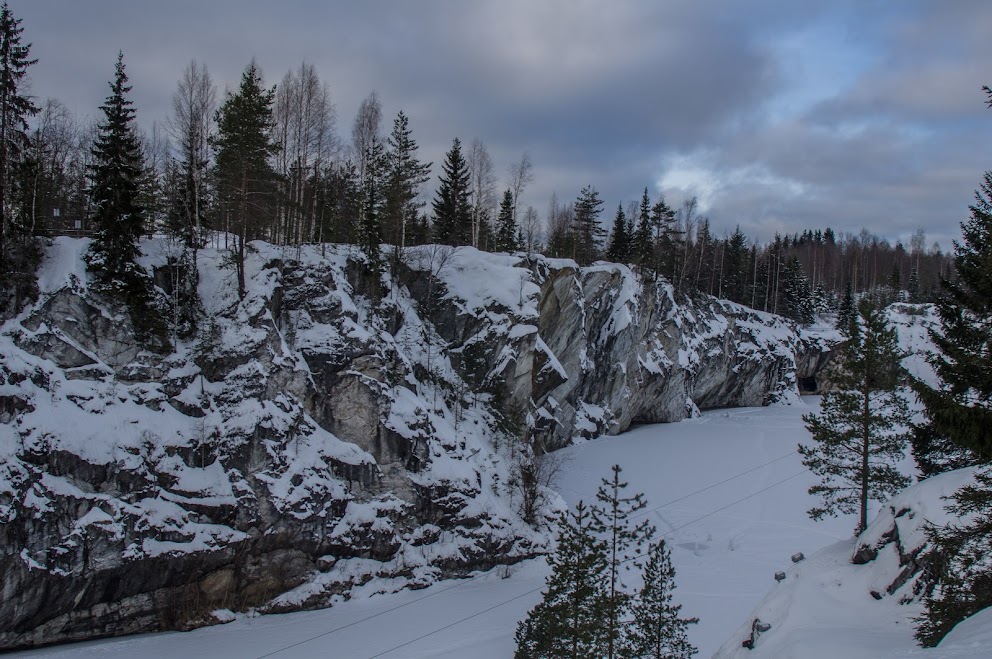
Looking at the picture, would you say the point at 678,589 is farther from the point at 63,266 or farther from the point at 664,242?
the point at 664,242

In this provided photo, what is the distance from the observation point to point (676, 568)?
2292 centimetres

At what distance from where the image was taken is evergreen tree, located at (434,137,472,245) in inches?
1599

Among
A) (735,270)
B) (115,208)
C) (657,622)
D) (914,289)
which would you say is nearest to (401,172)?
(115,208)

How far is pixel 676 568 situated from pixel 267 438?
17.8m

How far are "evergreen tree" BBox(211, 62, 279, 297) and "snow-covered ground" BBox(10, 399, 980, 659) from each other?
1359cm

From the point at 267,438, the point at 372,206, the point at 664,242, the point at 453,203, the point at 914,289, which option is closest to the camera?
the point at 267,438

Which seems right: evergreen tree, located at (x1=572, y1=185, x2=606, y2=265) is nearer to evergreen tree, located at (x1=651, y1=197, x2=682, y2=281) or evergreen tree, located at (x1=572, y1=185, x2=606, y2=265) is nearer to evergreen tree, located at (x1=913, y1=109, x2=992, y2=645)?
evergreen tree, located at (x1=651, y1=197, x2=682, y2=281)

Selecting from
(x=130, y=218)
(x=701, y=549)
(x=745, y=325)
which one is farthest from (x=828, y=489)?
(x=745, y=325)

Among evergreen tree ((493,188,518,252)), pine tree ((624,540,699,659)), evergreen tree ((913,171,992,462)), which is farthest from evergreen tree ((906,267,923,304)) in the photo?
pine tree ((624,540,699,659))

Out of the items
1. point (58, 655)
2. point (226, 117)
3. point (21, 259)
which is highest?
point (226, 117)

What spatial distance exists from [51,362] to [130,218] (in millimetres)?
6162

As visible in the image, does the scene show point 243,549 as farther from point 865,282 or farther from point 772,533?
point 865,282

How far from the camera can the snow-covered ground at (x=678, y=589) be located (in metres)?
15.7

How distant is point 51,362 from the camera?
1838 centimetres
